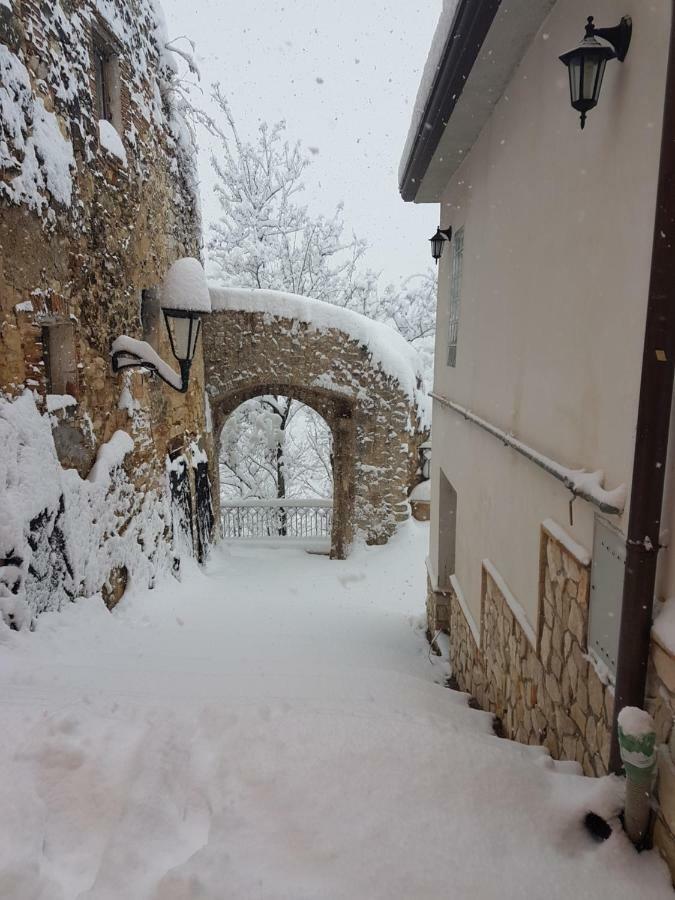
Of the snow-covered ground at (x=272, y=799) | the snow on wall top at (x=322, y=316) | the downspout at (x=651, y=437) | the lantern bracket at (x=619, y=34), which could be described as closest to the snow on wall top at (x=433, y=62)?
the lantern bracket at (x=619, y=34)

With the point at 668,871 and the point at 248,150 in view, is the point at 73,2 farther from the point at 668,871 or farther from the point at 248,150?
the point at 248,150

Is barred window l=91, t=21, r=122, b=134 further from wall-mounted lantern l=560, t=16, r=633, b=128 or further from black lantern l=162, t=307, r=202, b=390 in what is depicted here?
wall-mounted lantern l=560, t=16, r=633, b=128

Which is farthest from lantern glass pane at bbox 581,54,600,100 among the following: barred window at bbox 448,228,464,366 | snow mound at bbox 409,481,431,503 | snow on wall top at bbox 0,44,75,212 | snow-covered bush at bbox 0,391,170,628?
snow mound at bbox 409,481,431,503

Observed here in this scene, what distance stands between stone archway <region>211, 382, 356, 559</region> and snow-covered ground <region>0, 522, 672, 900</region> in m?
7.09

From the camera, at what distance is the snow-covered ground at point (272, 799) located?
1.55 m

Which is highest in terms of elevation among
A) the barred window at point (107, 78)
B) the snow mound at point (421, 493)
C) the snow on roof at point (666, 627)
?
the barred window at point (107, 78)

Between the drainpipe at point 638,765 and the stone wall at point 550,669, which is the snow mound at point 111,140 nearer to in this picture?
Result: the stone wall at point 550,669

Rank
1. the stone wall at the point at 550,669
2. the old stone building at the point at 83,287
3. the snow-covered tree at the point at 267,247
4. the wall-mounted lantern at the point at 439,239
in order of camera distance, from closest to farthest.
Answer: the stone wall at the point at 550,669 → the old stone building at the point at 83,287 → the wall-mounted lantern at the point at 439,239 → the snow-covered tree at the point at 267,247

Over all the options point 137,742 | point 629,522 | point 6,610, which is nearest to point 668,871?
point 629,522

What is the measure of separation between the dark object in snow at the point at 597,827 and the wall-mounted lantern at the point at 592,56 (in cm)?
243

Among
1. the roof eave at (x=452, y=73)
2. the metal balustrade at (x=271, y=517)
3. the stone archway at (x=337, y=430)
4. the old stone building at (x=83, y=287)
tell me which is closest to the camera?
the roof eave at (x=452, y=73)

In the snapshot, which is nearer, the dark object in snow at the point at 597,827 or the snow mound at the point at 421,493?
the dark object in snow at the point at 597,827

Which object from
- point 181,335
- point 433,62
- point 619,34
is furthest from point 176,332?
point 619,34

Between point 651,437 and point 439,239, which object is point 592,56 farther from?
point 439,239
